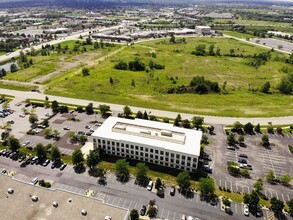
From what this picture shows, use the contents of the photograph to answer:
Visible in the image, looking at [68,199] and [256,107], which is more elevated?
[68,199]

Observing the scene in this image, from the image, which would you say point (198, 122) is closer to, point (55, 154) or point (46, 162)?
point (55, 154)

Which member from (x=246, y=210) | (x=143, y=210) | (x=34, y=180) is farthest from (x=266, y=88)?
(x=34, y=180)

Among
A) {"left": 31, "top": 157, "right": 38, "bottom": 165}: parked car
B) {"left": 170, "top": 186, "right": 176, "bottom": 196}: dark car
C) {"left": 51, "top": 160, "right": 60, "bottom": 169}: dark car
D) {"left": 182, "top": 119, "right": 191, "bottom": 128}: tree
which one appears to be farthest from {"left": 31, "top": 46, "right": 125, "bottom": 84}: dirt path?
{"left": 170, "top": 186, "right": 176, "bottom": 196}: dark car

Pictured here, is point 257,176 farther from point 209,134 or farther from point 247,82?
point 247,82

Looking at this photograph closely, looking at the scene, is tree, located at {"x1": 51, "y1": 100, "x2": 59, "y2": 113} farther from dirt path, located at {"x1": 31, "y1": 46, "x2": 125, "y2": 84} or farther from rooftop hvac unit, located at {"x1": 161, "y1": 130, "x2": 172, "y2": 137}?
rooftop hvac unit, located at {"x1": 161, "y1": 130, "x2": 172, "y2": 137}

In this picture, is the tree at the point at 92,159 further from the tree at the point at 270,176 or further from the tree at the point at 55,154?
the tree at the point at 270,176

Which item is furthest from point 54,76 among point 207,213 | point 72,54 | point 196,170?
point 207,213
